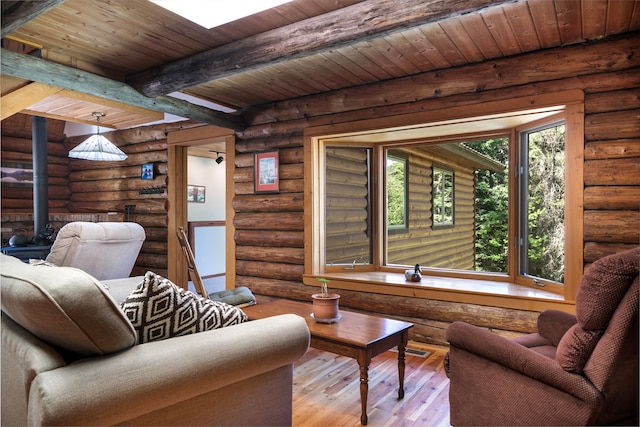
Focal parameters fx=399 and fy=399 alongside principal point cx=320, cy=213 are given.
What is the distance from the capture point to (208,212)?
7.68 meters

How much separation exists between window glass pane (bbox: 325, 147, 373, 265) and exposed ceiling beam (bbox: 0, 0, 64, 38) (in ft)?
9.17

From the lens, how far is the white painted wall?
7.31 meters

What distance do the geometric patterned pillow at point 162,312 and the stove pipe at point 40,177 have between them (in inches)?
180

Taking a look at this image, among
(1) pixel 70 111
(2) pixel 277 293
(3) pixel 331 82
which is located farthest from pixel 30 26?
(2) pixel 277 293

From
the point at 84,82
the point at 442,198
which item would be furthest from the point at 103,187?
the point at 442,198

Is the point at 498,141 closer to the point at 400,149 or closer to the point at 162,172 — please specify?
the point at 400,149

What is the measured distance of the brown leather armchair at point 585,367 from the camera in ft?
4.95

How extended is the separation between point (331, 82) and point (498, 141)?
172 centimetres

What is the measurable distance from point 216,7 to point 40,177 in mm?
4280

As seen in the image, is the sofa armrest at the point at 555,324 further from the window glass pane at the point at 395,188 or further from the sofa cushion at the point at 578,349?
the window glass pane at the point at 395,188

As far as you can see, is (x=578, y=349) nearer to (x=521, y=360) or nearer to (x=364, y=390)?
(x=521, y=360)

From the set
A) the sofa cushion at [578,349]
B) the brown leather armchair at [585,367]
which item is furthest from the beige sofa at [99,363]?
the sofa cushion at [578,349]

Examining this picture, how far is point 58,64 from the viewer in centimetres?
308

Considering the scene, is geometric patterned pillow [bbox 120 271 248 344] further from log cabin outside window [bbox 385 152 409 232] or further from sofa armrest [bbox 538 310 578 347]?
log cabin outside window [bbox 385 152 409 232]
